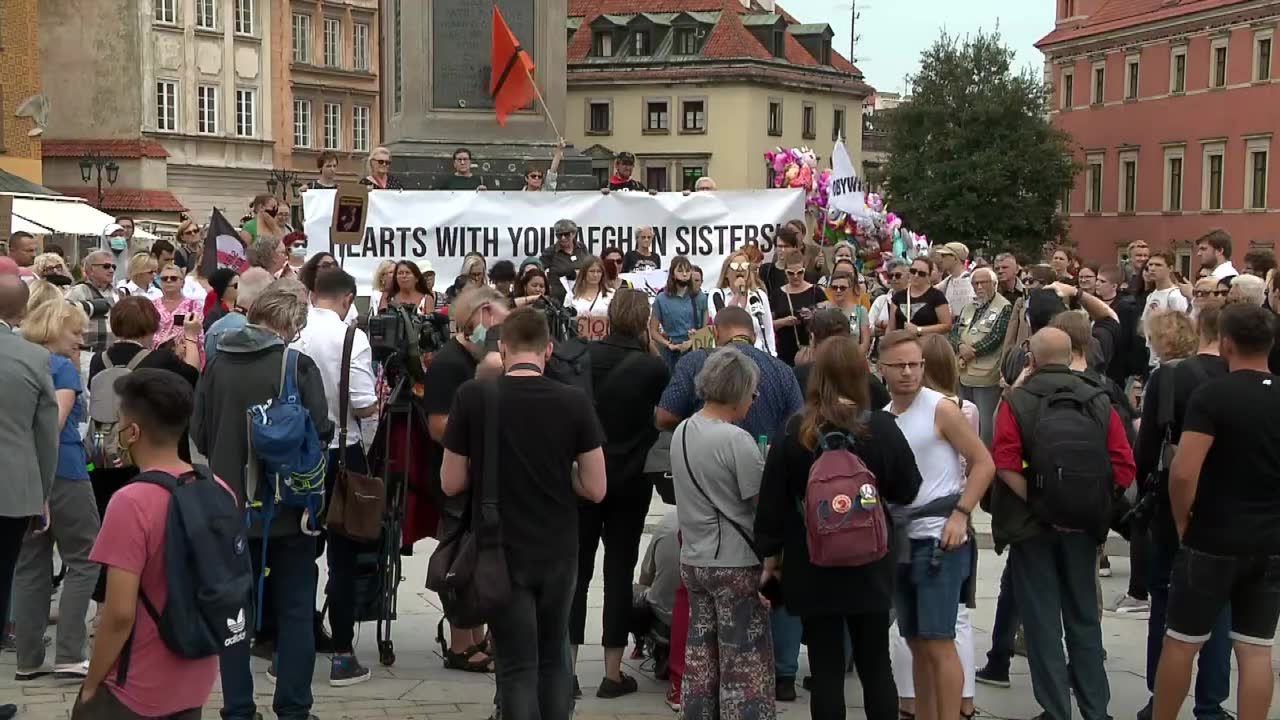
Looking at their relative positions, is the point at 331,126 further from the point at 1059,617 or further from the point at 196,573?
the point at 196,573

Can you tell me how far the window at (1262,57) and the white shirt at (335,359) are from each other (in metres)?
64.0

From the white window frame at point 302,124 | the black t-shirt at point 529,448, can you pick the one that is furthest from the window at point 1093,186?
the black t-shirt at point 529,448

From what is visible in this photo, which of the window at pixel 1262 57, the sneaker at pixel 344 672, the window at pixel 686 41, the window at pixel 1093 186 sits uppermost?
the window at pixel 686 41

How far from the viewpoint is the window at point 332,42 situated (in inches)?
2749

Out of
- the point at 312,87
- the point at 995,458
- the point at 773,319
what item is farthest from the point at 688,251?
the point at 312,87

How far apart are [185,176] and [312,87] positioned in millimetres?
7610

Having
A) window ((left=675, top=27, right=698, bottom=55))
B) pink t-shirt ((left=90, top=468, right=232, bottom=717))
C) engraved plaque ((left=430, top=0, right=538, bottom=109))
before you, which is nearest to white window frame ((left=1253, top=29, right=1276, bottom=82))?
window ((left=675, top=27, right=698, bottom=55))

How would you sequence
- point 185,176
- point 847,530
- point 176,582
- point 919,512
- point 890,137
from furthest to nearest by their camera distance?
point 890,137
point 185,176
point 919,512
point 847,530
point 176,582

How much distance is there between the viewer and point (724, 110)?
7912 centimetres

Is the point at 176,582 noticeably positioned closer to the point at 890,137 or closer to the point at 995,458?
the point at 995,458

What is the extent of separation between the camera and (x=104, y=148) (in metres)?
60.7

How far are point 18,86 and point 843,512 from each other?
49.6m

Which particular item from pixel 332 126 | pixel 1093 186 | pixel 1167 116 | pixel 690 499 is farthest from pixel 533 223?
pixel 1093 186

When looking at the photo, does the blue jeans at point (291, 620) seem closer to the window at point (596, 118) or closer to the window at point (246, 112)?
the window at point (246, 112)
